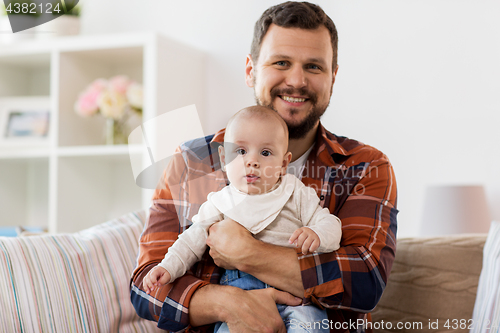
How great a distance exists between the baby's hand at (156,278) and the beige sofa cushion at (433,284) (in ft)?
2.74

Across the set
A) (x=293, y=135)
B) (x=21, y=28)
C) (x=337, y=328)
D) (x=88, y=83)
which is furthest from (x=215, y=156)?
(x=21, y=28)

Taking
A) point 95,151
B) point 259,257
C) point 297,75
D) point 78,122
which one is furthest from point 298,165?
point 78,122

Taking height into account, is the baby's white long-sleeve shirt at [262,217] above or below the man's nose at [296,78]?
below

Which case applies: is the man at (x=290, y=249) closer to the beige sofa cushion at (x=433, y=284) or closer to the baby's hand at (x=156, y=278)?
the baby's hand at (x=156, y=278)

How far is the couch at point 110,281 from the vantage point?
1.18 m

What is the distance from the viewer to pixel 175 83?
7.89 ft

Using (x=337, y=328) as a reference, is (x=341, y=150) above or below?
above

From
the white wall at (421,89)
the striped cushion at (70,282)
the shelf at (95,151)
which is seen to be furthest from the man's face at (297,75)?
the shelf at (95,151)

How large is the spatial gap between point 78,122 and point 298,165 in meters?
1.67

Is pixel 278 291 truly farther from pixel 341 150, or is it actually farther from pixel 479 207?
pixel 479 207

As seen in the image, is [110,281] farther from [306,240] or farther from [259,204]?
[306,240]

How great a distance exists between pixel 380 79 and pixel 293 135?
40.0 inches

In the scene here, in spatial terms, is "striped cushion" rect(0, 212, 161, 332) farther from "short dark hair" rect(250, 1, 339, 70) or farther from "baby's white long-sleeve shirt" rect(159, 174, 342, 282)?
"short dark hair" rect(250, 1, 339, 70)

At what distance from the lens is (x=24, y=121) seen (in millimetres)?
2684
